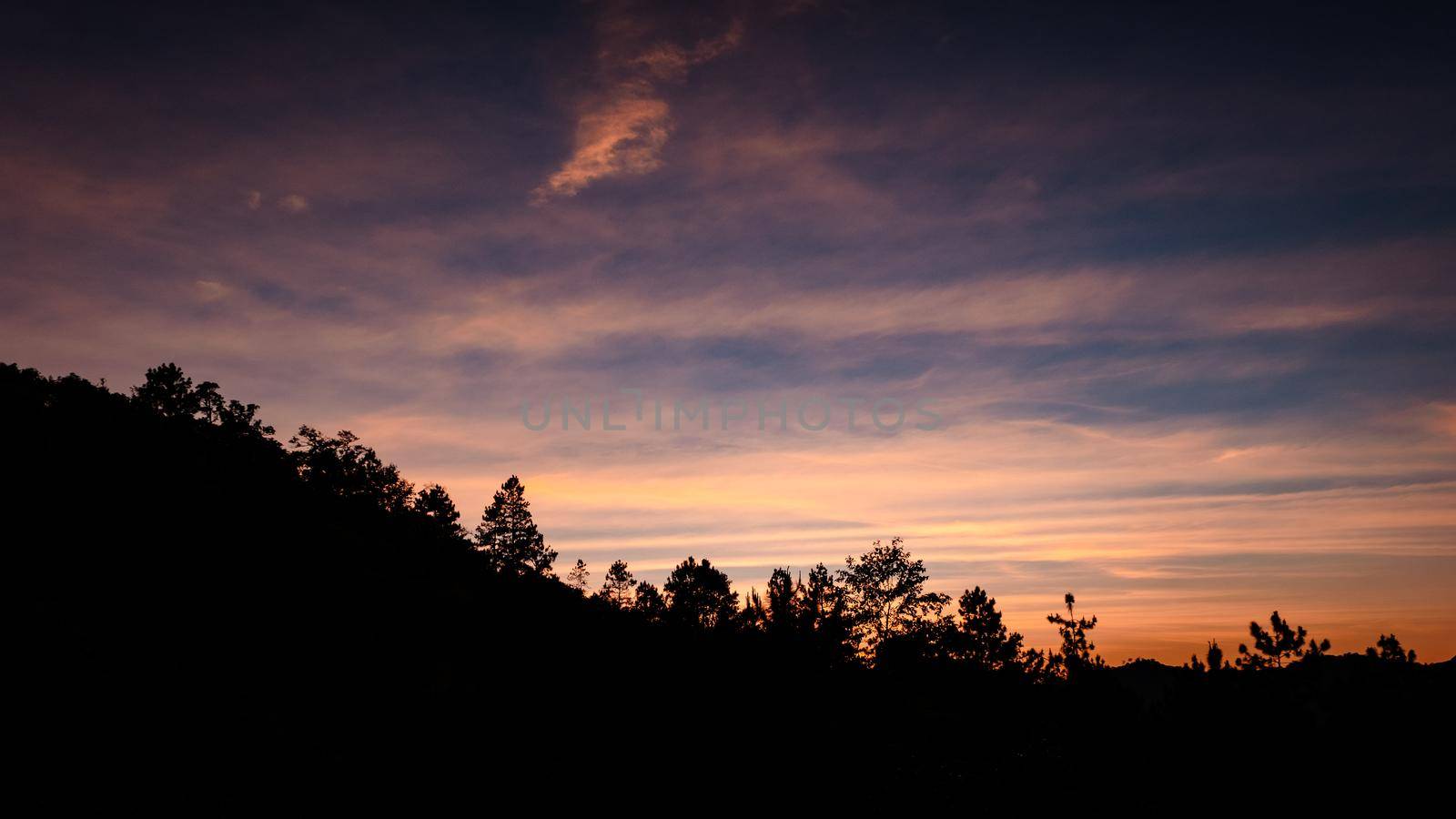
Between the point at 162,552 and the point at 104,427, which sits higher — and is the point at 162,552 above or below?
below

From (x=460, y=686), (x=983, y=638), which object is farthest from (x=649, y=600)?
(x=460, y=686)

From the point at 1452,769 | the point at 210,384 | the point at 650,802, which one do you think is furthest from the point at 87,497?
the point at 210,384

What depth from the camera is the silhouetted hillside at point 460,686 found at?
14.5 metres

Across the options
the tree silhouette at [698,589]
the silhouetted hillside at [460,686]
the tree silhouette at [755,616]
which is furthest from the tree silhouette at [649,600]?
the tree silhouette at [755,616]

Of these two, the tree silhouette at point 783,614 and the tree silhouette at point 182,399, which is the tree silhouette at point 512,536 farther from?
the tree silhouette at point 783,614

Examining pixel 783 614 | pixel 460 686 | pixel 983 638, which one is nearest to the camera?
pixel 783 614

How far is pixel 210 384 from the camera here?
254 feet

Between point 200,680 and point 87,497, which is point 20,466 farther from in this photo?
point 200,680

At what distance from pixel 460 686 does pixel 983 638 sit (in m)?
52.3

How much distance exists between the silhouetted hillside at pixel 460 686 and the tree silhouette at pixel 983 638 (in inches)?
1054

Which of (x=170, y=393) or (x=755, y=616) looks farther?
(x=170, y=393)

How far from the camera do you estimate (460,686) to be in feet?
72.7

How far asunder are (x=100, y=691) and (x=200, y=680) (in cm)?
206

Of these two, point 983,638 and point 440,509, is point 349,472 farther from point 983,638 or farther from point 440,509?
point 983,638
